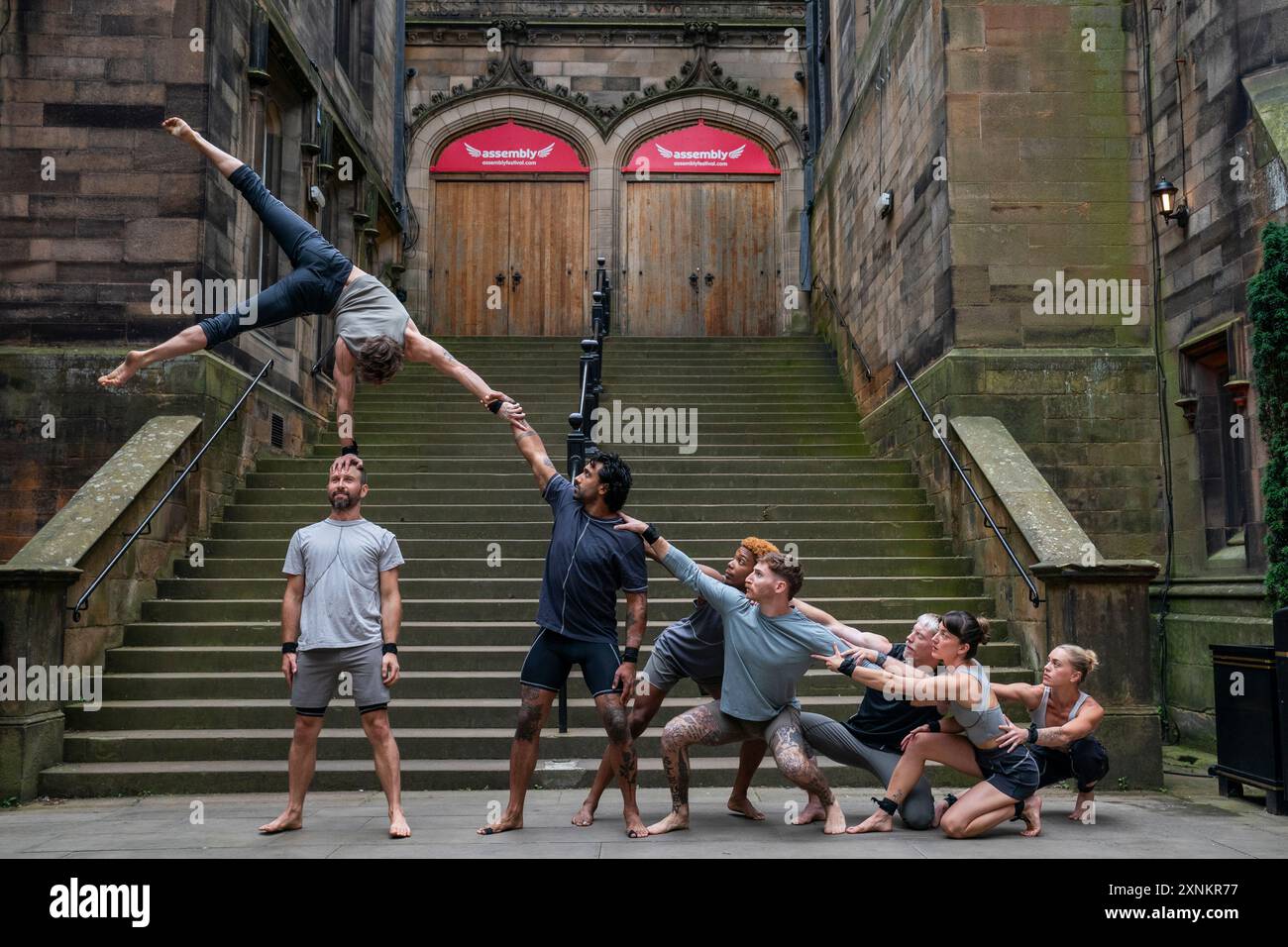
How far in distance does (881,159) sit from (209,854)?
10.6 m

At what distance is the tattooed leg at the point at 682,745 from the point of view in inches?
208

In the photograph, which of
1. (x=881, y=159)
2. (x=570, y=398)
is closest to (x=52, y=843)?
(x=570, y=398)

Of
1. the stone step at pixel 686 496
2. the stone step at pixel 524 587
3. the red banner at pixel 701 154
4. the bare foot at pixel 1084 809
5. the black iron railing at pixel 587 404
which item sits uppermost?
the red banner at pixel 701 154

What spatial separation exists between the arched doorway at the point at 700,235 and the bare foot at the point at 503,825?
1405 centimetres

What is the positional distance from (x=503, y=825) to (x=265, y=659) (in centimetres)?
325

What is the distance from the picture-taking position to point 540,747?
7.01 meters

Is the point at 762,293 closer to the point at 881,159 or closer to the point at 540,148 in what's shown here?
the point at 540,148

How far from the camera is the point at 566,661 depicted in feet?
17.6

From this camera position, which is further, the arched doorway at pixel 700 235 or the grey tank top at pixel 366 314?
the arched doorway at pixel 700 235

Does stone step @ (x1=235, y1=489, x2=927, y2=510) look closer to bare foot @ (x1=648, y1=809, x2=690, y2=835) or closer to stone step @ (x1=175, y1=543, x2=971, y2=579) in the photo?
stone step @ (x1=175, y1=543, x2=971, y2=579)

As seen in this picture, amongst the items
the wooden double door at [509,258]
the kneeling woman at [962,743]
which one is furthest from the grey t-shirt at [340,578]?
the wooden double door at [509,258]

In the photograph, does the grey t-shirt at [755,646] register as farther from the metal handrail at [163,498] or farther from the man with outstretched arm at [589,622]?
the metal handrail at [163,498]

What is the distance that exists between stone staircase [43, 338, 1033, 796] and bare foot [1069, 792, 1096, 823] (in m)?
1.10

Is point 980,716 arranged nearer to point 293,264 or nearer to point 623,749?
point 623,749
